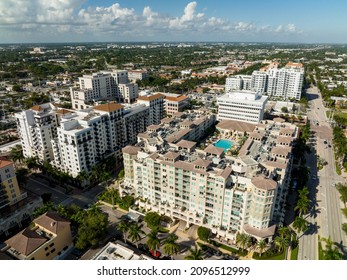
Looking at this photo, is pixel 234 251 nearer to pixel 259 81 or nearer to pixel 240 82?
pixel 259 81

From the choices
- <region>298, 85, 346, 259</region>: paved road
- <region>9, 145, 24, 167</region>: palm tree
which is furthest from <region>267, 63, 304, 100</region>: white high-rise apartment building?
<region>9, 145, 24, 167</region>: palm tree

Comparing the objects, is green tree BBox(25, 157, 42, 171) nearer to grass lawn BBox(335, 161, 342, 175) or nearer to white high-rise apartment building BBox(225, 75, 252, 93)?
grass lawn BBox(335, 161, 342, 175)

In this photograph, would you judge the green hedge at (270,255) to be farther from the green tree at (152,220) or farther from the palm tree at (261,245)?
the green tree at (152,220)

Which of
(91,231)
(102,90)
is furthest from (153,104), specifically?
(91,231)

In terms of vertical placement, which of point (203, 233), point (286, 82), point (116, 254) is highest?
point (286, 82)

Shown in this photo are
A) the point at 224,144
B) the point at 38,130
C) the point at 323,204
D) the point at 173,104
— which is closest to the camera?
the point at 323,204

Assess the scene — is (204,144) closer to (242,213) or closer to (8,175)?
(242,213)

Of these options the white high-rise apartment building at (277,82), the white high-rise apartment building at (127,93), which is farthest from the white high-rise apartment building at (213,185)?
the white high-rise apartment building at (277,82)
